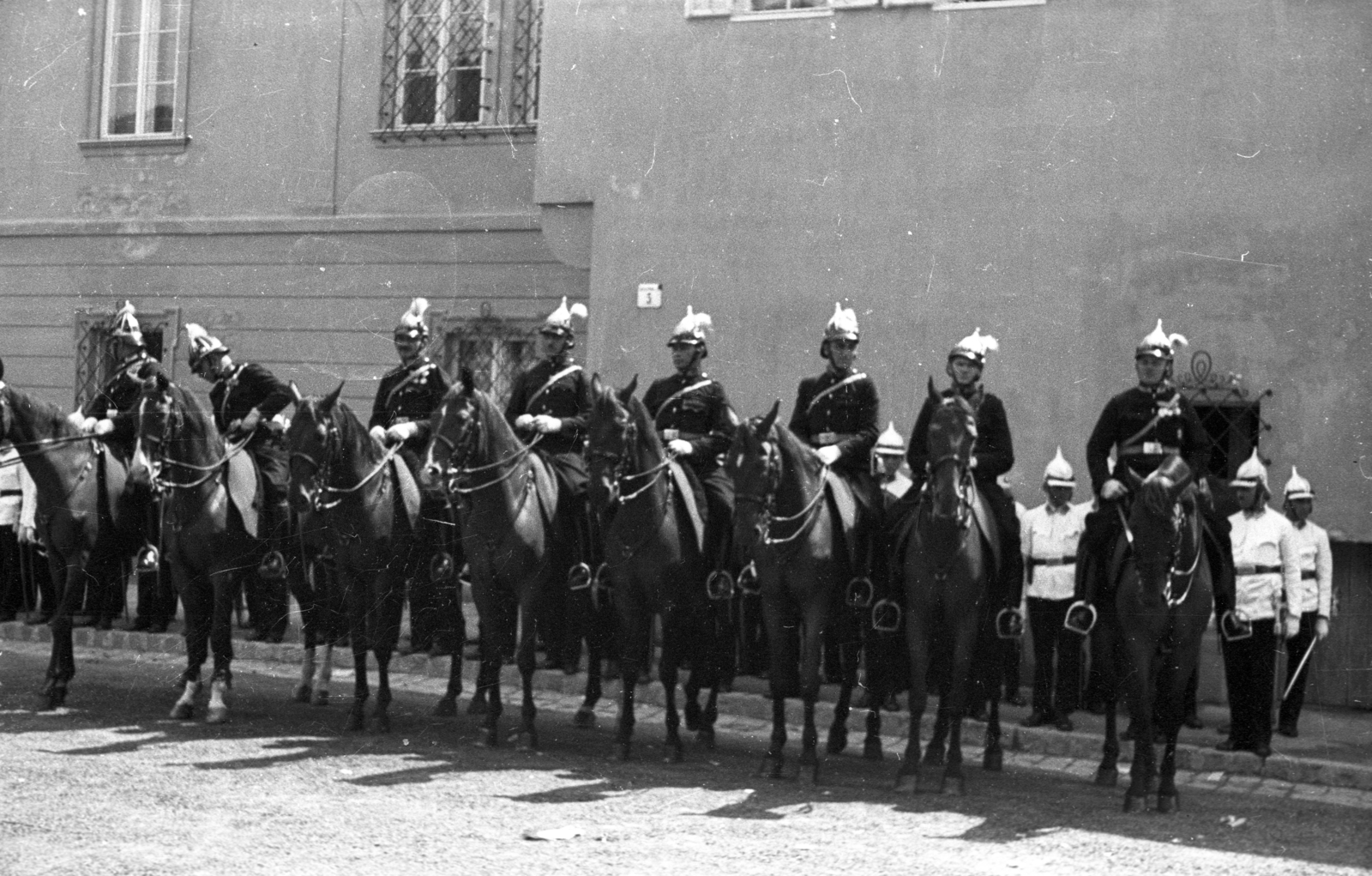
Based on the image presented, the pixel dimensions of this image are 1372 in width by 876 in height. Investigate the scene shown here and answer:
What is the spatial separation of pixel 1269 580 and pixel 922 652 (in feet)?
11.1

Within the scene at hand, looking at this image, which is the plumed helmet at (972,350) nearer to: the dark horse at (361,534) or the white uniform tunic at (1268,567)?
the white uniform tunic at (1268,567)

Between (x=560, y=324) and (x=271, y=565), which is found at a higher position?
(x=560, y=324)

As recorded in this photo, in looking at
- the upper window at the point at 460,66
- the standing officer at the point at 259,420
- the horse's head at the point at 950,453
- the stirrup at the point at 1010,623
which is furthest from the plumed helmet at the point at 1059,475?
the upper window at the point at 460,66

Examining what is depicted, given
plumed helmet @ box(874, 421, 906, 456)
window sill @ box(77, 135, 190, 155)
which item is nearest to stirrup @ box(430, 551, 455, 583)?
plumed helmet @ box(874, 421, 906, 456)

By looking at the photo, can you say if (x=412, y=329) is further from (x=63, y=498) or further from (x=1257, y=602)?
(x=1257, y=602)

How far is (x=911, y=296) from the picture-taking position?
54.9 ft

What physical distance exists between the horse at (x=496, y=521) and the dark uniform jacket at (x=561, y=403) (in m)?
0.48

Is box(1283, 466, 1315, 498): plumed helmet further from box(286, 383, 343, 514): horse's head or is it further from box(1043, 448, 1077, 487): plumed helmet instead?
box(286, 383, 343, 514): horse's head

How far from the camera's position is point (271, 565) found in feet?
43.8

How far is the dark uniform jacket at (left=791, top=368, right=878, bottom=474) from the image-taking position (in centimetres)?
1226

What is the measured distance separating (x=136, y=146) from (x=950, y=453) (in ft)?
45.9

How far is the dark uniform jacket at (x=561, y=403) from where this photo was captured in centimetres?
1323

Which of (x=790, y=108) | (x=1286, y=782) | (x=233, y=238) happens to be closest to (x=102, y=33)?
(x=233, y=238)

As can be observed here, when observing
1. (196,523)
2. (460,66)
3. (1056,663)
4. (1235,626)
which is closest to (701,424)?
(1056,663)
